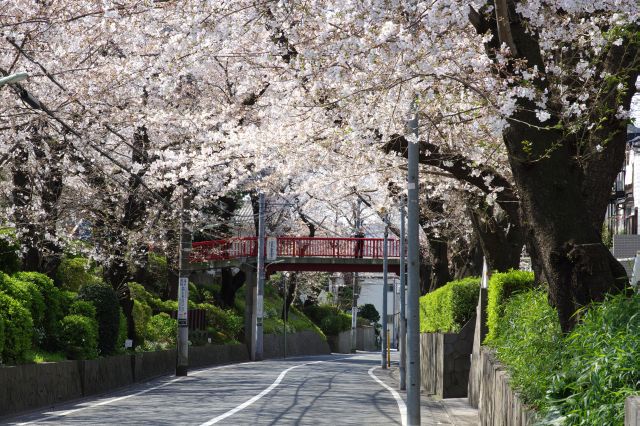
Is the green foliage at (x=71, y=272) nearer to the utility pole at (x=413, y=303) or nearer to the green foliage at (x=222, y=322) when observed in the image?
the utility pole at (x=413, y=303)

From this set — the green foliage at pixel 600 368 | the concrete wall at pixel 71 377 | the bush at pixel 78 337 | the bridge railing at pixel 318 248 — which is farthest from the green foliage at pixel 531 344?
the bridge railing at pixel 318 248

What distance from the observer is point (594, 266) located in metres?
10.5

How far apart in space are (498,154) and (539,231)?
7469mm

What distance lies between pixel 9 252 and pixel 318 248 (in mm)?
28946

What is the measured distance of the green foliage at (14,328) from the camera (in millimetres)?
18575

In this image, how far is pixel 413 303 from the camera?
1653 cm

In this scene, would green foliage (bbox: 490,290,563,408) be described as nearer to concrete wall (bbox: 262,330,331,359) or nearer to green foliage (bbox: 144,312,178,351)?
green foliage (bbox: 144,312,178,351)

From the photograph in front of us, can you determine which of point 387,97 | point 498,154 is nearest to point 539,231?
point 387,97

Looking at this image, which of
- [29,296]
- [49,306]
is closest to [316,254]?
[49,306]

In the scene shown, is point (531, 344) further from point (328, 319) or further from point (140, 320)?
point (328, 319)

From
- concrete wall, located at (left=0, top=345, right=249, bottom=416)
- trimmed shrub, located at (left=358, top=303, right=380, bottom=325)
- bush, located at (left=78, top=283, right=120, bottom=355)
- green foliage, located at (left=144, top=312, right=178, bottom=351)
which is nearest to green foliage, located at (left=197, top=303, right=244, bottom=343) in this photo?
green foliage, located at (left=144, top=312, right=178, bottom=351)

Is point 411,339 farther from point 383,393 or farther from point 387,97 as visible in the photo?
point 383,393

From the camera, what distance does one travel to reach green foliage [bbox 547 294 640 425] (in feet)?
20.8

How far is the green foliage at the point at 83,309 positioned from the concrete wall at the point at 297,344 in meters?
30.8
